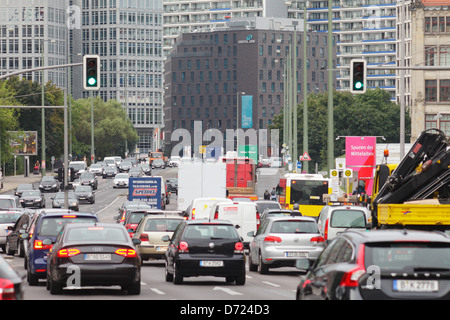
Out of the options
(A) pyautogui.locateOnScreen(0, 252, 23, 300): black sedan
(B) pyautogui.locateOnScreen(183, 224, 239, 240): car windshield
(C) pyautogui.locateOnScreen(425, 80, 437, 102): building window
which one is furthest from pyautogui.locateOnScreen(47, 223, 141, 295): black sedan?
(C) pyautogui.locateOnScreen(425, 80, 437, 102): building window

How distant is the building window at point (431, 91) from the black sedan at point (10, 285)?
4212 inches

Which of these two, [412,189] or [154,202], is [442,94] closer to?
[154,202]

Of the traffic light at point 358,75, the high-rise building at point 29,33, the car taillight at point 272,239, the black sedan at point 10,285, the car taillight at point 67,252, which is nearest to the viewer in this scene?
the black sedan at point 10,285

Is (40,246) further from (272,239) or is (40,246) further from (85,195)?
(85,195)

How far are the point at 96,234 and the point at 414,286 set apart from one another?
9.41 m

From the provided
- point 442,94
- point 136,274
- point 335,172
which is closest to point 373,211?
point 136,274

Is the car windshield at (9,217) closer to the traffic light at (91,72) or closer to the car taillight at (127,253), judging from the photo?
the traffic light at (91,72)

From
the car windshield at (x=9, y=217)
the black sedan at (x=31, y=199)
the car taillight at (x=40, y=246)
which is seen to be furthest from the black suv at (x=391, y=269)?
the black sedan at (x=31, y=199)

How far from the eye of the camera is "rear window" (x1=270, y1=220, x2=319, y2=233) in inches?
1054

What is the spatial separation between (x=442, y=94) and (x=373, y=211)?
9085 cm

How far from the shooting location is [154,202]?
67.8 m

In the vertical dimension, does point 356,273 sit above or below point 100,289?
above

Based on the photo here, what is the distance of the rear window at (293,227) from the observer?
26.8 meters

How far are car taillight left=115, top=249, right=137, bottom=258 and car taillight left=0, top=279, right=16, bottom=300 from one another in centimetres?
778
